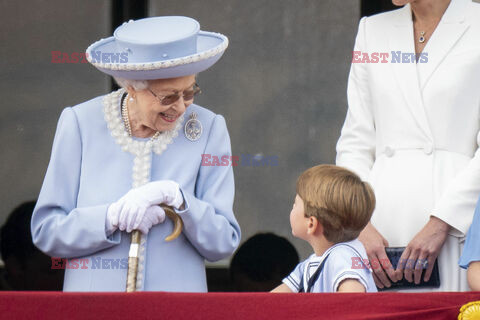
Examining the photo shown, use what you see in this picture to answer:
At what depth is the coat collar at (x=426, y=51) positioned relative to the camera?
12.8 feet

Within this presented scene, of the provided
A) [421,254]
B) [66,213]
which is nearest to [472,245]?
[421,254]

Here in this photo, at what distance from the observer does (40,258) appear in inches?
201

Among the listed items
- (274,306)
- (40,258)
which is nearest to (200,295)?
(274,306)

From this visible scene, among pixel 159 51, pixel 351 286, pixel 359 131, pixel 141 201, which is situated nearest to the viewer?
pixel 351 286

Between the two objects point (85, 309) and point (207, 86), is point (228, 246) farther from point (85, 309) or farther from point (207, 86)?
point (207, 86)

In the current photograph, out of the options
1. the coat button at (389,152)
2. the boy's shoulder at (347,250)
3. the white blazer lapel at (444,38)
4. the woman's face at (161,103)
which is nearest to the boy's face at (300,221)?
the boy's shoulder at (347,250)

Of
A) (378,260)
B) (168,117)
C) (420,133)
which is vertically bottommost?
(378,260)

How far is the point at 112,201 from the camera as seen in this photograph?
3539 millimetres

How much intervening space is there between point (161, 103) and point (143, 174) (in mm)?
230

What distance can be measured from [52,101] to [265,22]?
3.41 feet

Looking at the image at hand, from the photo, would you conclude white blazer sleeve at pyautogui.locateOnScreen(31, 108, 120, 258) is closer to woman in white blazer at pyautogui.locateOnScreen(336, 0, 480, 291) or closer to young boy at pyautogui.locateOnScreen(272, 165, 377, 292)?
young boy at pyautogui.locateOnScreen(272, 165, 377, 292)

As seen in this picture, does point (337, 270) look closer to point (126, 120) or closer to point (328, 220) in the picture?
point (328, 220)

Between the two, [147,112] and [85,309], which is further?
[147,112]

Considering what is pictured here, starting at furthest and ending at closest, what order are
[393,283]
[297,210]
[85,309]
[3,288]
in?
[3,288] < [393,283] < [297,210] < [85,309]
